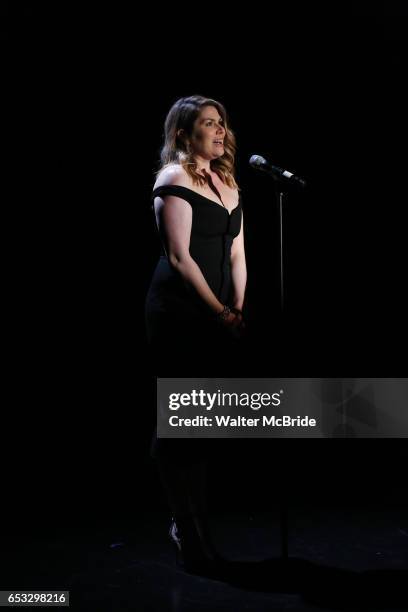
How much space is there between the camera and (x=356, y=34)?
357 centimetres

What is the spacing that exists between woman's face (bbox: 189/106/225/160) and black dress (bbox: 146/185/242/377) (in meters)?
0.18

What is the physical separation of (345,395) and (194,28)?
85.0 inches

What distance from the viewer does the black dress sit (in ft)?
7.86

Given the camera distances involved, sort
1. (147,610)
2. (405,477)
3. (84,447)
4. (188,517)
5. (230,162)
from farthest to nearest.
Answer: (84,447)
(405,477)
(230,162)
(188,517)
(147,610)

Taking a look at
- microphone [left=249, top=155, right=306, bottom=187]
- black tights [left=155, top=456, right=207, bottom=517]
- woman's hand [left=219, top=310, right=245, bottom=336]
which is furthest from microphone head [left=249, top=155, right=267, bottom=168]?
black tights [left=155, top=456, right=207, bottom=517]

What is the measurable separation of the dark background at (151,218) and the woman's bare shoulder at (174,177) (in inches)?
48.7

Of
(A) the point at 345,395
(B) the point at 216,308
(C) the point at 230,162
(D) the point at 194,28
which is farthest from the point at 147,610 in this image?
(D) the point at 194,28

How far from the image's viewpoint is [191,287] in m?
2.35

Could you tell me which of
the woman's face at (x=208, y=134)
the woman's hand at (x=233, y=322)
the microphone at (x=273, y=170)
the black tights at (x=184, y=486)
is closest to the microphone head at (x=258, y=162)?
the microphone at (x=273, y=170)

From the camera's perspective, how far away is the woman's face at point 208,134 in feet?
7.95

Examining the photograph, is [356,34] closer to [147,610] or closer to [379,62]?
[379,62]

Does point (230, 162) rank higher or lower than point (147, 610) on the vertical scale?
higher

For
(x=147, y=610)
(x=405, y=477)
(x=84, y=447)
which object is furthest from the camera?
(x=84, y=447)

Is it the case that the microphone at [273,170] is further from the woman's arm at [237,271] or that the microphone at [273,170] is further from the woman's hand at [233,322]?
the woman's hand at [233,322]
